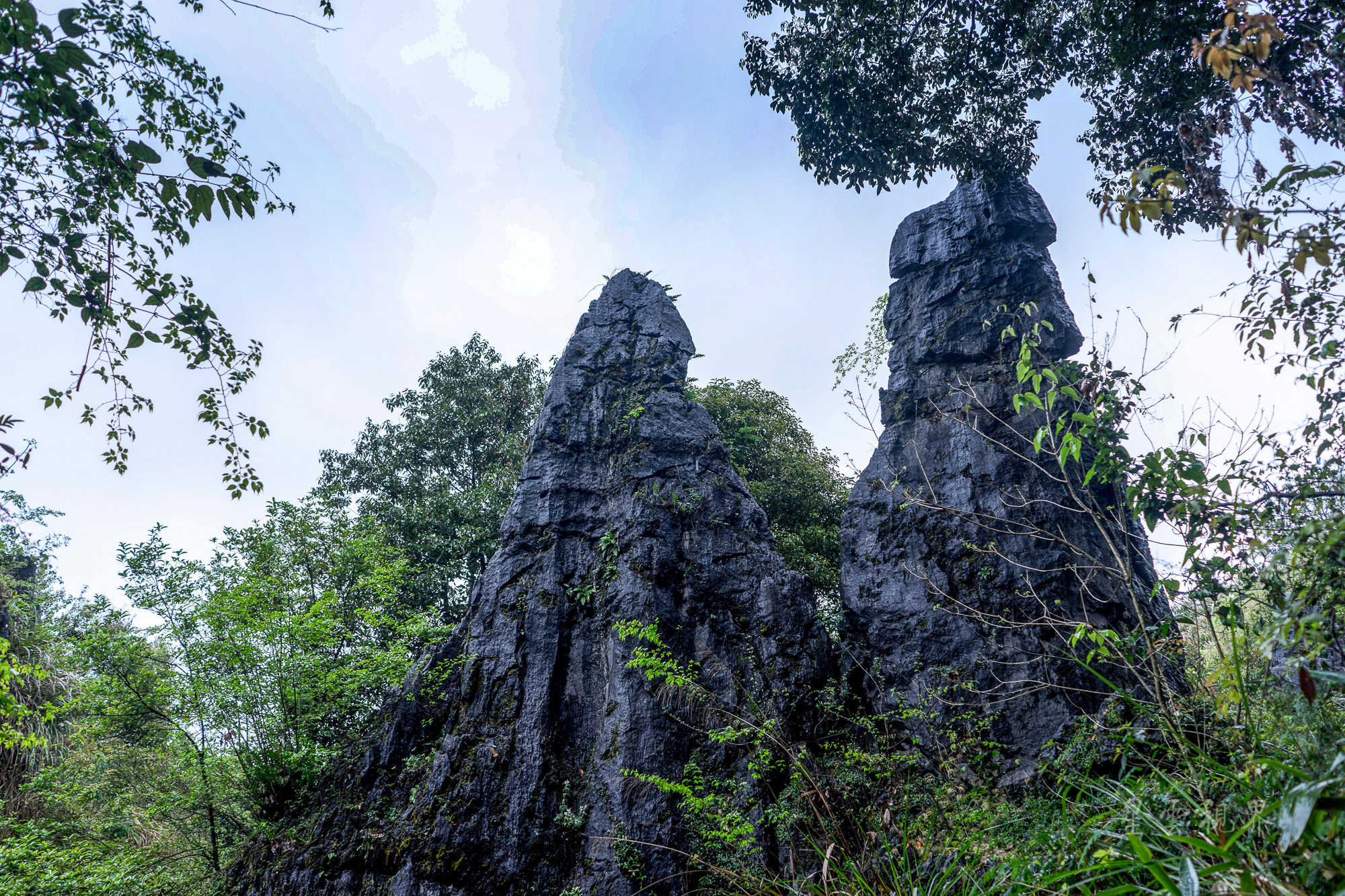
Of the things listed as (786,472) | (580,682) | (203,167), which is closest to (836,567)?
(786,472)

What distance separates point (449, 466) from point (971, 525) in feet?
35.6

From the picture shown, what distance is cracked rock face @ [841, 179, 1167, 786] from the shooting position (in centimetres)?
654

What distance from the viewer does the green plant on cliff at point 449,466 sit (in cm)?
1195

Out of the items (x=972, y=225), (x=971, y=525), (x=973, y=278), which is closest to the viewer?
(x=971, y=525)

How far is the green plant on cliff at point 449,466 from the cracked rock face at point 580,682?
3.71 m

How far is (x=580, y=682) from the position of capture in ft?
23.7

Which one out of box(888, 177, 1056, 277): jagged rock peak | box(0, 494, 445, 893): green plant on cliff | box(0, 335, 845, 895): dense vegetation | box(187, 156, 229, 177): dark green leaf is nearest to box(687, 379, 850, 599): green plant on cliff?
box(0, 335, 845, 895): dense vegetation

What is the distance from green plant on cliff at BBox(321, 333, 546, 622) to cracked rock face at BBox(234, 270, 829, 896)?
12.2ft

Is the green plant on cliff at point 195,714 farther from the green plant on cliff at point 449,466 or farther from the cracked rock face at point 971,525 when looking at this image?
the cracked rock face at point 971,525

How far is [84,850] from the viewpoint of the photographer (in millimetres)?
6348

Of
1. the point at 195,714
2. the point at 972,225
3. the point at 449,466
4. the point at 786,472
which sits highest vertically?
the point at 972,225

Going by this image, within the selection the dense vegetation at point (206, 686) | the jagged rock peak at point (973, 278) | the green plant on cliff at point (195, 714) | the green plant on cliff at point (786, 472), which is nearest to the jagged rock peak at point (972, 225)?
the jagged rock peak at point (973, 278)

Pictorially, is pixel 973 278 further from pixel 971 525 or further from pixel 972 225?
pixel 971 525

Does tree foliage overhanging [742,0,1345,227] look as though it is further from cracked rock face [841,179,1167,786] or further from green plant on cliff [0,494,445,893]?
green plant on cliff [0,494,445,893]
